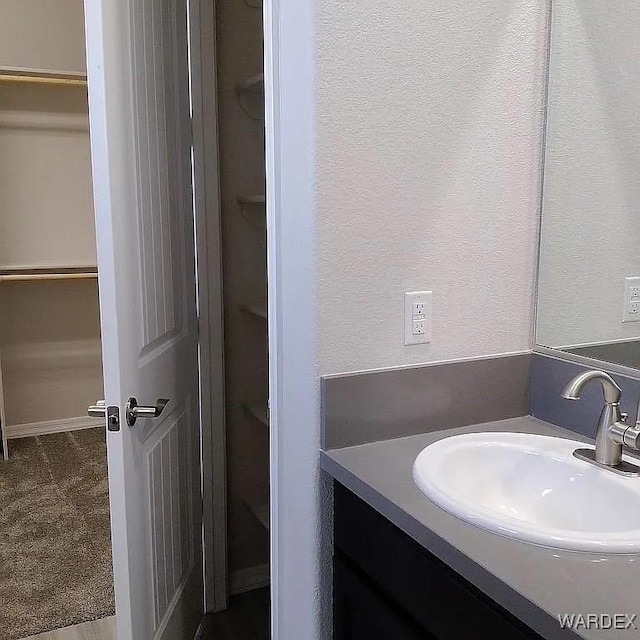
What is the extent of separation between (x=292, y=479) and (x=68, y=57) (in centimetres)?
327

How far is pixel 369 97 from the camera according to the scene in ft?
4.24

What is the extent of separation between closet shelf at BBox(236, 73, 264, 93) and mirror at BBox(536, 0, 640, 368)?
915mm

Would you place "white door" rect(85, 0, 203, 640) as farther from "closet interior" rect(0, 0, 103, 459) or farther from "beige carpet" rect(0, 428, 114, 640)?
"closet interior" rect(0, 0, 103, 459)

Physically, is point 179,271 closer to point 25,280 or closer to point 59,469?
point 59,469

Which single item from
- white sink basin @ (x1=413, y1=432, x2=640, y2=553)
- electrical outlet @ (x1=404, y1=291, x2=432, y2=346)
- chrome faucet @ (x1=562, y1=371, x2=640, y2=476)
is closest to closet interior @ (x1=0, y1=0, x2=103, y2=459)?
electrical outlet @ (x1=404, y1=291, x2=432, y2=346)

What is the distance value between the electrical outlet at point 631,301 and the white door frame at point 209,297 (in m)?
1.22

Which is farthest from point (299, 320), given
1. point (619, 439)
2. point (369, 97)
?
point (619, 439)

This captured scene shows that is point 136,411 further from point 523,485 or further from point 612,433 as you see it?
point 612,433

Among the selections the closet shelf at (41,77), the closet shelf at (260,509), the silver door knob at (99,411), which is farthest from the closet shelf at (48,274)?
the silver door knob at (99,411)

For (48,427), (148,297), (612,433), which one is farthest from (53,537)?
(612,433)

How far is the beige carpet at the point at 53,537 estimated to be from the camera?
2.27m

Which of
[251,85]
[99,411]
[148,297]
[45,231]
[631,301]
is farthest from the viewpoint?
[45,231]

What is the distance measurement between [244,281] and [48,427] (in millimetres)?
2315

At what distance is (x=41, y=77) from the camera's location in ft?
11.9
